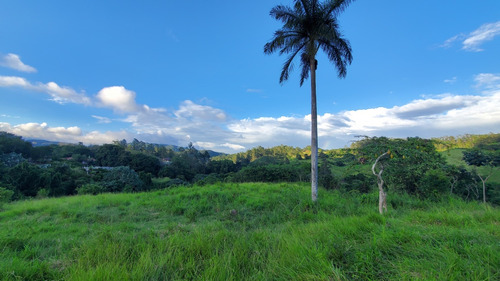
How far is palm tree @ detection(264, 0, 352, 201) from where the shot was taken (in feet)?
27.5

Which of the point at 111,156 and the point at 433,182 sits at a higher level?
Result: the point at 433,182

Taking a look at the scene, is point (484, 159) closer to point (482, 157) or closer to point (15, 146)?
point (482, 157)

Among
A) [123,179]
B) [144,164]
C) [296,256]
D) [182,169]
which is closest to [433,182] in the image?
[296,256]

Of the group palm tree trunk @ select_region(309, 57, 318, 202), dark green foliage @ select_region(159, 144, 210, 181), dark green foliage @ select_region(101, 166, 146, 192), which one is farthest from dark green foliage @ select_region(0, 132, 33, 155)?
palm tree trunk @ select_region(309, 57, 318, 202)

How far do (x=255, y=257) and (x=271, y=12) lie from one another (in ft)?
31.8

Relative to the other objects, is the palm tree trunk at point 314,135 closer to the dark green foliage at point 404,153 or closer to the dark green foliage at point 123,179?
the dark green foliage at point 404,153

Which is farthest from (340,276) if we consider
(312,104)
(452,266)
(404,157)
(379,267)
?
Answer: (312,104)

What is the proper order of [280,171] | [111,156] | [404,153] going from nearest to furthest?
[404,153]
[280,171]
[111,156]

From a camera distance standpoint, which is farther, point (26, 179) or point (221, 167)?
point (221, 167)

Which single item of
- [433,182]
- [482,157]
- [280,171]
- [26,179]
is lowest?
[26,179]

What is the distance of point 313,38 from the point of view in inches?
347

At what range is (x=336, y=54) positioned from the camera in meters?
9.44

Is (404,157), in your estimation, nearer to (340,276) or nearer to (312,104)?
(312,104)

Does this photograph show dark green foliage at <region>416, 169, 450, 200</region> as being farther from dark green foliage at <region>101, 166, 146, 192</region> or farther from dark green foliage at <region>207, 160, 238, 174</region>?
dark green foliage at <region>207, 160, 238, 174</region>
